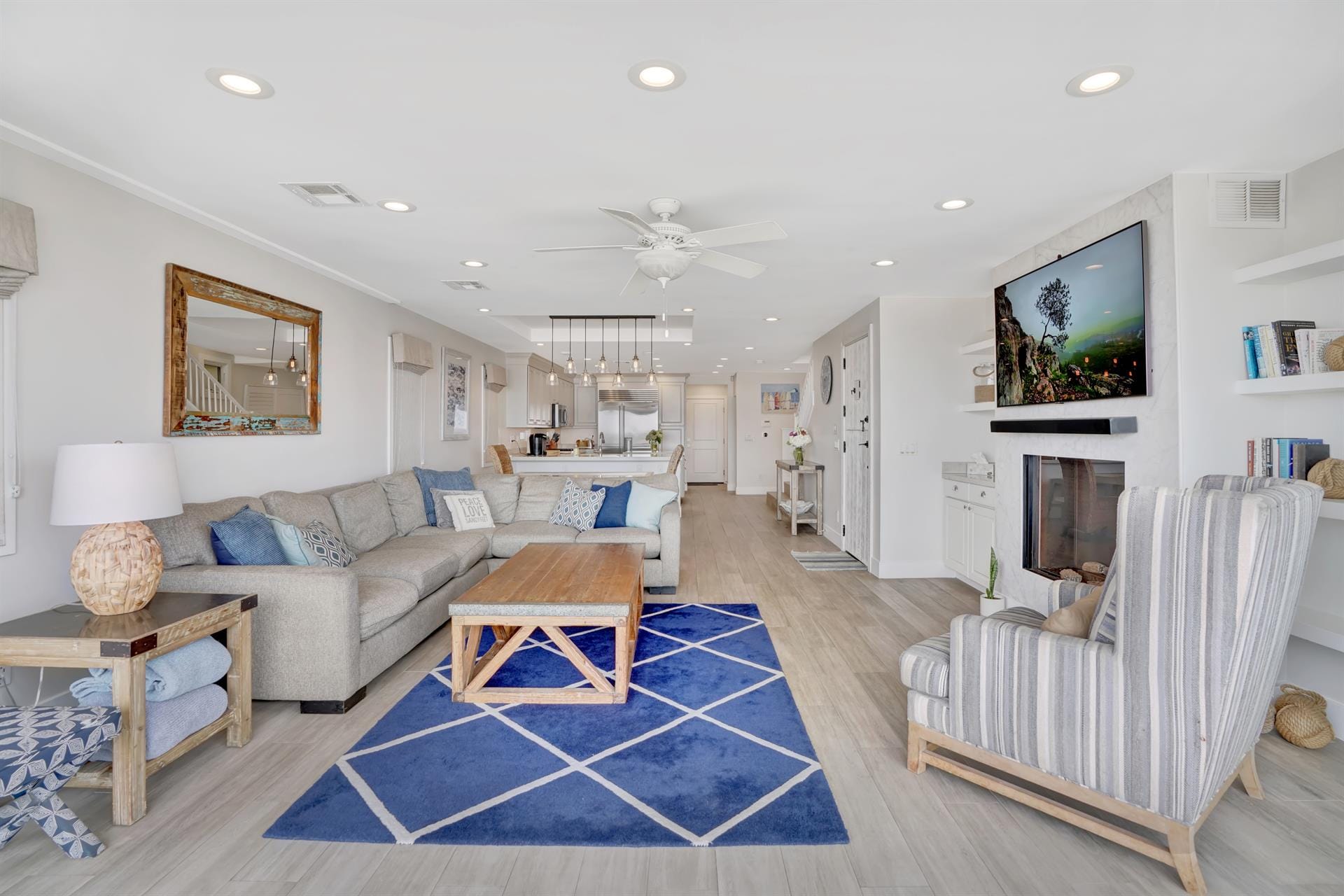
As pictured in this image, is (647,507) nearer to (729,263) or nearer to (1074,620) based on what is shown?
(729,263)

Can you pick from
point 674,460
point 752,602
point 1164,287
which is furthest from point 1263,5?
point 674,460

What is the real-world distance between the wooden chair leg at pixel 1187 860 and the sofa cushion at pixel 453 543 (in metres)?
3.65

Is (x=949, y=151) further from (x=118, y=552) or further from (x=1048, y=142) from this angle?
(x=118, y=552)

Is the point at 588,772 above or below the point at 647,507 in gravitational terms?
below

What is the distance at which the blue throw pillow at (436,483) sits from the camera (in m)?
4.93

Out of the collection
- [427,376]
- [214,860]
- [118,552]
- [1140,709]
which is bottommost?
[214,860]

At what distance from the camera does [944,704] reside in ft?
6.84

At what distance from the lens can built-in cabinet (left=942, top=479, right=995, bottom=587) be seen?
4332 millimetres

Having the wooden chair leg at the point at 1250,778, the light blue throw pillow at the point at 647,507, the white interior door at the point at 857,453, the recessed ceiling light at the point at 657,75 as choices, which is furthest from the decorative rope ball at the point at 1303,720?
the light blue throw pillow at the point at 647,507

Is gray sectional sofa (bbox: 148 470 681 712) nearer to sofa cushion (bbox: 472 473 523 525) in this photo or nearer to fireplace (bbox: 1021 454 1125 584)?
sofa cushion (bbox: 472 473 523 525)

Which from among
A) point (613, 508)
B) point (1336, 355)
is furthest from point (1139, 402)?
point (613, 508)

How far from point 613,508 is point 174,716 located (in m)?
3.11

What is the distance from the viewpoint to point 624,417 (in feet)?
38.9

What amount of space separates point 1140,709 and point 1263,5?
1923 mm
